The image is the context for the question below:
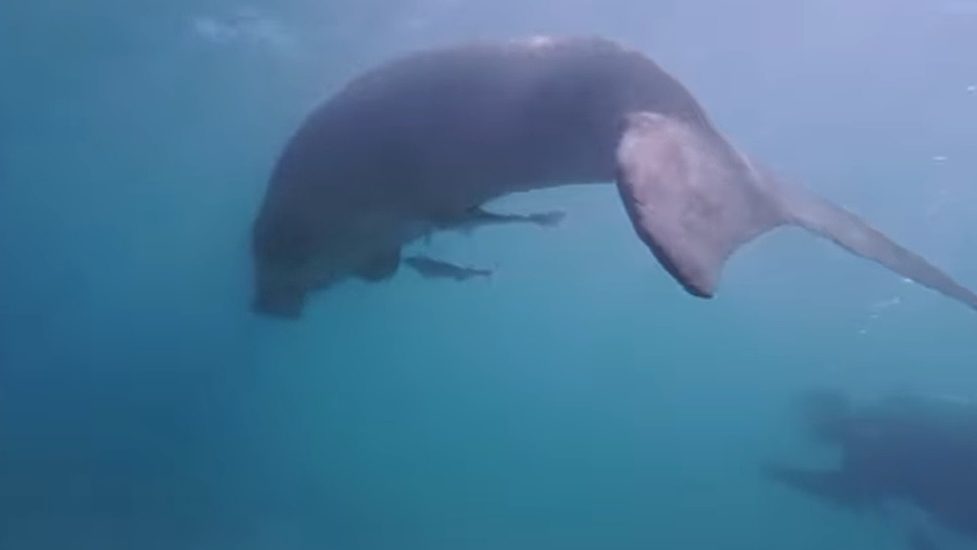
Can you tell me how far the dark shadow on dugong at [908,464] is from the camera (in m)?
16.0

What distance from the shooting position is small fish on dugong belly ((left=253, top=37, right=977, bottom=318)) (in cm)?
486

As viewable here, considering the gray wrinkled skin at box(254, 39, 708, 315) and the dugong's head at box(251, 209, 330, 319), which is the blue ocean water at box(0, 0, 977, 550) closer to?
the dugong's head at box(251, 209, 330, 319)

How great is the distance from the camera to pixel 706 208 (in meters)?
4.91

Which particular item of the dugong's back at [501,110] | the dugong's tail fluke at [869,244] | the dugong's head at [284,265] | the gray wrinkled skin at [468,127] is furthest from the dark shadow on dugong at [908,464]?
the dugong's back at [501,110]

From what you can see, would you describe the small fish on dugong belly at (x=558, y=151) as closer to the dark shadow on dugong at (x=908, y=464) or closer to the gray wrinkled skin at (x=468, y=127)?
the gray wrinkled skin at (x=468, y=127)

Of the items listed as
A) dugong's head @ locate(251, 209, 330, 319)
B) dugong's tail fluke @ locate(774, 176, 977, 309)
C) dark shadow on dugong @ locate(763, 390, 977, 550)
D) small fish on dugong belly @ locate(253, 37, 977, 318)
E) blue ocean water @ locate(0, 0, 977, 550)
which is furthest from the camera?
blue ocean water @ locate(0, 0, 977, 550)

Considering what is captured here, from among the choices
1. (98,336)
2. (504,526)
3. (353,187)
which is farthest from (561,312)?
(353,187)

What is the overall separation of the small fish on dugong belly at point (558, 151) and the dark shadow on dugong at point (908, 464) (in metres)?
11.0

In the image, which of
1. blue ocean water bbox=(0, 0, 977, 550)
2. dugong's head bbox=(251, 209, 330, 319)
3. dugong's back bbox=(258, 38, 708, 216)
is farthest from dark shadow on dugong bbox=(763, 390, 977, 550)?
dugong's back bbox=(258, 38, 708, 216)

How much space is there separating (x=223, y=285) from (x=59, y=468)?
5211 mm

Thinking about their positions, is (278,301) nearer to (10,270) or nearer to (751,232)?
(751,232)

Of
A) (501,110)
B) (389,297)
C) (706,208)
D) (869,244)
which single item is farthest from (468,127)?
(389,297)

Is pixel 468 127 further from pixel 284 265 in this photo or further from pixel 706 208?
pixel 284 265

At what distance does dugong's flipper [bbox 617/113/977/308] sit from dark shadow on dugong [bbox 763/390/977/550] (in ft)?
34.8
